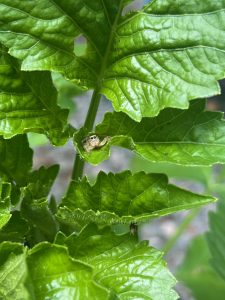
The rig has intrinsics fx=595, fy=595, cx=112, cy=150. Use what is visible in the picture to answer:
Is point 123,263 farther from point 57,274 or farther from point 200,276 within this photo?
point 200,276

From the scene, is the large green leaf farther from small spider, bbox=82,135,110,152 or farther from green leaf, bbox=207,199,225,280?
green leaf, bbox=207,199,225,280

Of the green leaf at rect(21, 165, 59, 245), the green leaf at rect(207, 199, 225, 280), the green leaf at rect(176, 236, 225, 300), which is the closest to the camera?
the green leaf at rect(21, 165, 59, 245)

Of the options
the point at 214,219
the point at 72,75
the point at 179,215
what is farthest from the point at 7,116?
the point at 179,215

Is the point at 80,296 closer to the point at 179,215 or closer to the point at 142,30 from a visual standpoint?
the point at 142,30

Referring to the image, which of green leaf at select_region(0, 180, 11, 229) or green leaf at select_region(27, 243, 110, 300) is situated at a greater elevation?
green leaf at select_region(0, 180, 11, 229)

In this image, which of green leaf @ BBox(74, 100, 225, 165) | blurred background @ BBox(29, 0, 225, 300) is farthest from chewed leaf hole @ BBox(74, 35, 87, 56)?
green leaf @ BBox(74, 100, 225, 165)

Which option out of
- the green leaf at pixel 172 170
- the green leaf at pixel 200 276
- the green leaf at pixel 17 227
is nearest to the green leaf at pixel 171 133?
the green leaf at pixel 17 227
